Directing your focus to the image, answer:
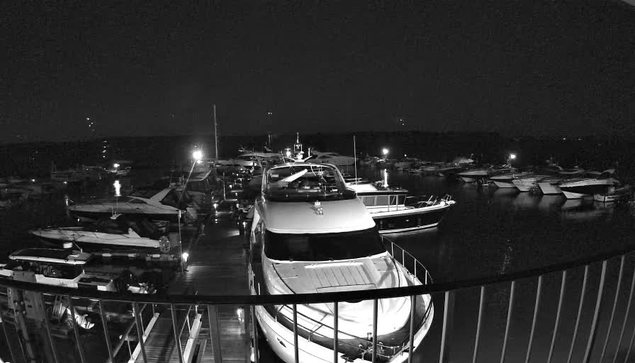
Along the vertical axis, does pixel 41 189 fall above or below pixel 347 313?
below

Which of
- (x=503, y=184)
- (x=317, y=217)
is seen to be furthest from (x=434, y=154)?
(x=317, y=217)

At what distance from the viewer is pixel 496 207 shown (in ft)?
87.6

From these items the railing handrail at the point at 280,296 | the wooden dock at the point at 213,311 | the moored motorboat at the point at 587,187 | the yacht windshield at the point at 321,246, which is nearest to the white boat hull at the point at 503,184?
the moored motorboat at the point at 587,187

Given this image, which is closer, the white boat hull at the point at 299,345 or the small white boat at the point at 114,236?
the white boat hull at the point at 299,345

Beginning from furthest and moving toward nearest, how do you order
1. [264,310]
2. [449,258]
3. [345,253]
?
[449,258] → [345,253] → [264,310]

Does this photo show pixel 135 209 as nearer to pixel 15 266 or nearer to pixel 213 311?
pixel 15 266

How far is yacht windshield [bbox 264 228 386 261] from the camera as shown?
639cm

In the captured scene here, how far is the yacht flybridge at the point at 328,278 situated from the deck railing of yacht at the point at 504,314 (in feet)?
1.02

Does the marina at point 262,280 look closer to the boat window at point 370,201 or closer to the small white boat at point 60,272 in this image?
the boat window at point 370,201

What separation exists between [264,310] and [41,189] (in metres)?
39.5

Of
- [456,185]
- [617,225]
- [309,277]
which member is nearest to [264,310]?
[309,277]

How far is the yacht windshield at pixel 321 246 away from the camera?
21.0 feet

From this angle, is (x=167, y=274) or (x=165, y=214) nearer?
(x=167, y=274)

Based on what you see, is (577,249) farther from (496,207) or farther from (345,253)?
(345,253)
